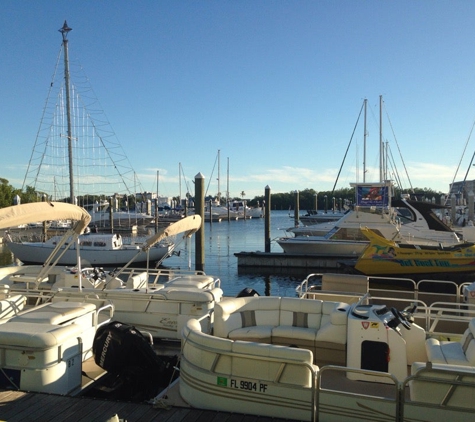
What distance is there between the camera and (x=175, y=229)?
11188 mm

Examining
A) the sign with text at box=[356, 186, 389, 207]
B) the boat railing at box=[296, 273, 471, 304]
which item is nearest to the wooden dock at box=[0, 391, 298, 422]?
the boat railing at box=[296, 273, 471, 304]

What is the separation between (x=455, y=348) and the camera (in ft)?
20.5

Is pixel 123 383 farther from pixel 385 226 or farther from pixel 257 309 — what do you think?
pixel 385 226

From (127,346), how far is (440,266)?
61.7 feet

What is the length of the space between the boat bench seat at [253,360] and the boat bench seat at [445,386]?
1.18 metres

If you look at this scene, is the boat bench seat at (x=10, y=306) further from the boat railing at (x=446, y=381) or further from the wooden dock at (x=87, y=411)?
the boat railing at (x=446, y=381)

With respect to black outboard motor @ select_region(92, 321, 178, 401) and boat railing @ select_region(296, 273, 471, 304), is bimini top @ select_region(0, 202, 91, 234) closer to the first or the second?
black outboard motor @ select_region(92, 321, 178, 401)

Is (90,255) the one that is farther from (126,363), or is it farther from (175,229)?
(126,363)

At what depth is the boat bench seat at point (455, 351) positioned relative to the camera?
19.0 feet

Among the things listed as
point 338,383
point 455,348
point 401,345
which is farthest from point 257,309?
point 455,348

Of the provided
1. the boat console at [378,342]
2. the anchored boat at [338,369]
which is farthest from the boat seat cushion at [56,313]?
the boat console at [378,342]

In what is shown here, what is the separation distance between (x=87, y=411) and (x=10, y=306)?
444 cm

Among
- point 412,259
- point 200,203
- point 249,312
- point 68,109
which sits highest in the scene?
point 68,109

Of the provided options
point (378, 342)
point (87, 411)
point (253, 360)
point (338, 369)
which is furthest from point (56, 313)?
point (378, 342)
